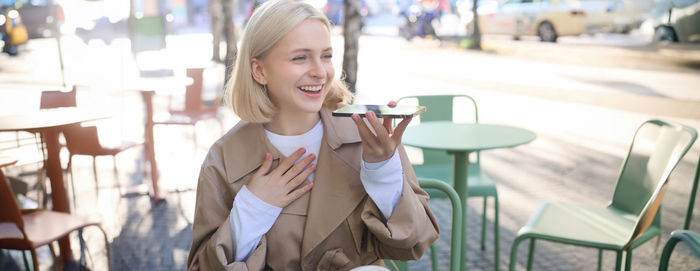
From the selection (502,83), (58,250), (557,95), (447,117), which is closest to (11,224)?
(58,250)

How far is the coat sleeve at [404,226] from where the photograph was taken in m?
1.78

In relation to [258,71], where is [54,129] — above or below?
below

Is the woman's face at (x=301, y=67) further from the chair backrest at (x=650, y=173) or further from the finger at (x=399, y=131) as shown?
the chair backrest at (x=650, y=173)

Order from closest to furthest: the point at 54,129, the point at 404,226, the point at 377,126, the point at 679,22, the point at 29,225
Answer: the point at 377,126, the point at 404,226, the point at 29,225, the point at 54,129, the point at 679,22

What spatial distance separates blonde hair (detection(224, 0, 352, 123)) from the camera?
1829 millimetres

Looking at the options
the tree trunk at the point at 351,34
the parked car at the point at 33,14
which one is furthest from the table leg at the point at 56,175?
the parked car at the point at 33,14

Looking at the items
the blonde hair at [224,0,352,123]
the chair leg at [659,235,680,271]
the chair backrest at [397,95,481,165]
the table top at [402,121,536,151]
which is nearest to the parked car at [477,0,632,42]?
the chair backrest at [397,95,481,165]

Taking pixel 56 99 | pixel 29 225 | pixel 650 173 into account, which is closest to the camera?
pixel 650 173

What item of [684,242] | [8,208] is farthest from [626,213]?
[8,208]

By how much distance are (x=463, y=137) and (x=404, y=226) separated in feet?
5.77

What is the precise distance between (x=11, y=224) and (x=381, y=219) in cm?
201

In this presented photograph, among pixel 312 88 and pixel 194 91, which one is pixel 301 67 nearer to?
pixel 312 88

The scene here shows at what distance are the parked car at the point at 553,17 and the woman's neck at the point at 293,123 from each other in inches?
647

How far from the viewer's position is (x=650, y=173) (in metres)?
2.92
